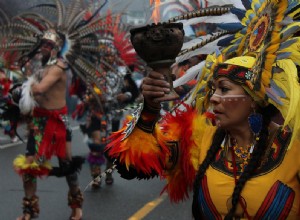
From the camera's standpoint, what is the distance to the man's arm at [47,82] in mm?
5285

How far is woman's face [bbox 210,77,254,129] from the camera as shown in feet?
8.09

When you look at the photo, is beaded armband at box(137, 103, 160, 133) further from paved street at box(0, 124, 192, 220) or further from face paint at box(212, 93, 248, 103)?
paved street at box(0, 124, 192, 220)

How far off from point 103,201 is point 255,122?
421cm

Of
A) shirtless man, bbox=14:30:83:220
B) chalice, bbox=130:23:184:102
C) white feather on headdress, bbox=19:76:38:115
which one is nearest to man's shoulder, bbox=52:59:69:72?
shirtless man, bbox=14:30:83:220

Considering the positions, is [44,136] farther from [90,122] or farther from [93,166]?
[90,122]

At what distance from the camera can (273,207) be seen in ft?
7.70

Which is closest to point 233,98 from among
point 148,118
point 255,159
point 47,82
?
point 255,159

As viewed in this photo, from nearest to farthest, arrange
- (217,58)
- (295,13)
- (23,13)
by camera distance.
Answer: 1. (295,13)
2. (217,58)
3. (23,13)

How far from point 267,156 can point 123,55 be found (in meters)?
6.25

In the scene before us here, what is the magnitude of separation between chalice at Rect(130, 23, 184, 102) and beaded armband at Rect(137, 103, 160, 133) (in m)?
0.25

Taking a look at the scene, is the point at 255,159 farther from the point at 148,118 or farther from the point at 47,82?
the point at 47,82

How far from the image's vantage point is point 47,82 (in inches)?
208

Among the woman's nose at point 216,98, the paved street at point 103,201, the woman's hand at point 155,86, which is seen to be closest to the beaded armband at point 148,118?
the woman's hand at point 155,86

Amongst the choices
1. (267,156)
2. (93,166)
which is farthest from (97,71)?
(267,156)
